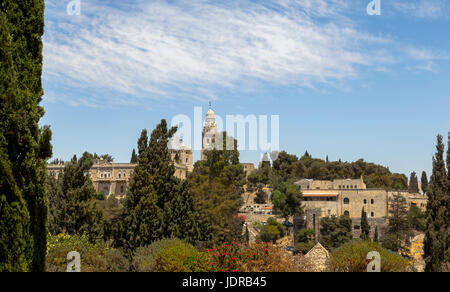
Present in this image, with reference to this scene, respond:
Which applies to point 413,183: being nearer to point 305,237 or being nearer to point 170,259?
point 305,237

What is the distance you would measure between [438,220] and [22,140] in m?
22.1

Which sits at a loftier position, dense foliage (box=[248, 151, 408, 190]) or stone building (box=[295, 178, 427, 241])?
dense foliage (box=[248, 151, 408, 190])

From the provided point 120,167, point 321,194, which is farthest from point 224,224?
point 120,167

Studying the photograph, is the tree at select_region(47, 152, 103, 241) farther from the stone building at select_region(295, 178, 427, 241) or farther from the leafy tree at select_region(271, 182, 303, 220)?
the stone building at select_region(295, 178, 427, 241)

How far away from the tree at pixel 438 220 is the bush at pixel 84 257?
15710 mm

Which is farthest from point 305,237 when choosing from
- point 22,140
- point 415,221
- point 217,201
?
point 22,140

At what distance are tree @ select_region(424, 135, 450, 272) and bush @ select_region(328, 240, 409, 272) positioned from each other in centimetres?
948

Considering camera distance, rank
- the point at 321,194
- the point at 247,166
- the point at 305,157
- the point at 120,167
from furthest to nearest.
→ 1. the point at 247,166
2. the point at 305,157
3. the point at 120,167
4. the point at 321,194

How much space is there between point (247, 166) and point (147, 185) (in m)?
88.3

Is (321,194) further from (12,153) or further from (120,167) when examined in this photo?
(12,153)

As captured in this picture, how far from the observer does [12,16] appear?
35.4 ft

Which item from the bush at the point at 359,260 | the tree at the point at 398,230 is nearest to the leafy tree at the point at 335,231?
the tree at the point at 398,230

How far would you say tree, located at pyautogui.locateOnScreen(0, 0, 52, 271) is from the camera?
963 centimetres

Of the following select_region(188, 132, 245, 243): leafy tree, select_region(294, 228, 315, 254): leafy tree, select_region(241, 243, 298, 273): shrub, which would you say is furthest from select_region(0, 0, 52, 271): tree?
select_region(294, 228, 315, 254): leafy tree
